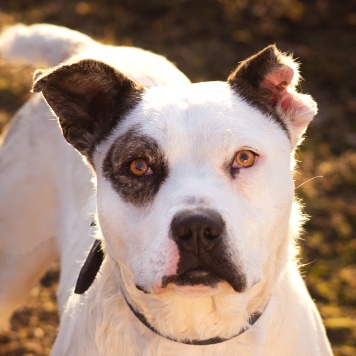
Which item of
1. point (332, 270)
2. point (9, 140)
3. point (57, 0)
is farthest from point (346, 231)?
point (57, 0)

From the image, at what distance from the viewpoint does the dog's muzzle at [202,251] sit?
124 inches

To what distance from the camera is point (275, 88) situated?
3.84 meters

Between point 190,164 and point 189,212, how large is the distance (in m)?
0.31

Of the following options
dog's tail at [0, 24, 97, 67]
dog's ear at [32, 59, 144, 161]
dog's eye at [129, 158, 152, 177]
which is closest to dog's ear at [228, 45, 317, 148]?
dog's ear at [32, 59, 144, 161]

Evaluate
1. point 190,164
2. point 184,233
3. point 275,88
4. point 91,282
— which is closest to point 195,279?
point 184,233

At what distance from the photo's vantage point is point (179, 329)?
11.9 ft

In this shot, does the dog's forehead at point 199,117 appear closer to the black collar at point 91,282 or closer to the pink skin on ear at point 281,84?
the pink skin on ear at point 281,84

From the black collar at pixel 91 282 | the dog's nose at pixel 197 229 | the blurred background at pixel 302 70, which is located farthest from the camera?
the blurred background at pixel 302 70

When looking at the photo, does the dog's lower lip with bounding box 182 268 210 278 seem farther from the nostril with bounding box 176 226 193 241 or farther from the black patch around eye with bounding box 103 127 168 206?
the black patch around eye with bounding box 103 127 168 206

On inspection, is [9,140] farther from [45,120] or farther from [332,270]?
[332,270]

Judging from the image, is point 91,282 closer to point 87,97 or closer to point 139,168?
point 139,168

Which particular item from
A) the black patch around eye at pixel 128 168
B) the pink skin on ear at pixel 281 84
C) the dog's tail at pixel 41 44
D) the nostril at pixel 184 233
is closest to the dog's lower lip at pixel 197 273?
the nostril at pixel 184 233

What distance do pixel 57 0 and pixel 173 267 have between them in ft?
24.8

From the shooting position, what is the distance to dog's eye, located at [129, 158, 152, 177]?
3.48 meters
